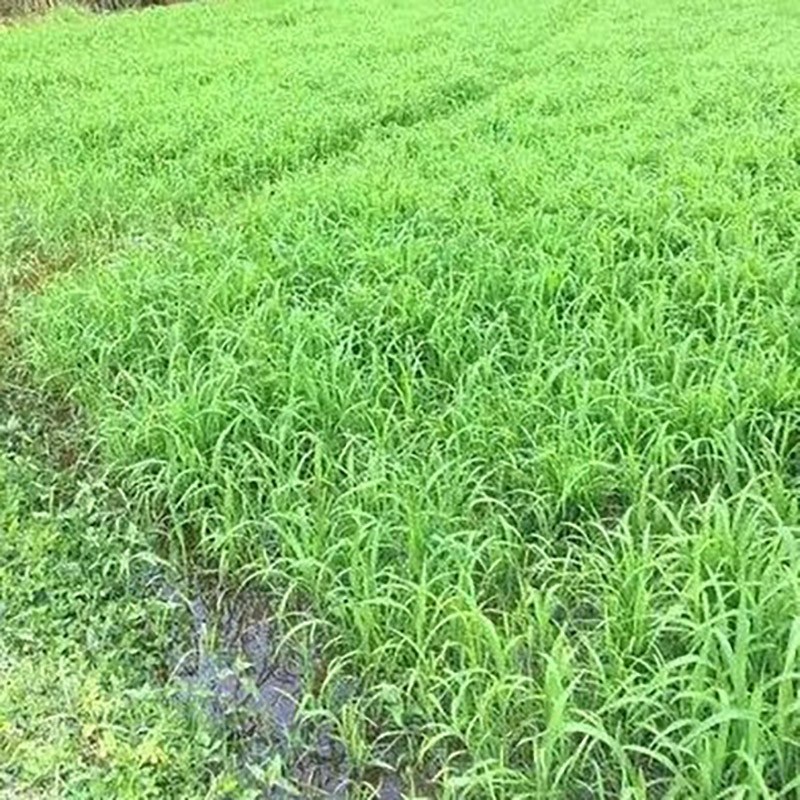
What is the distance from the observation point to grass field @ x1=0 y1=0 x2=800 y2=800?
257 cm

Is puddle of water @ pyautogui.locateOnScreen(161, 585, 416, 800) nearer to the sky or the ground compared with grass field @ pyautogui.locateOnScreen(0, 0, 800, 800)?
nearer to the ground

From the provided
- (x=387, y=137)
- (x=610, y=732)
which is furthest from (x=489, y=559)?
(x=387, y=137)

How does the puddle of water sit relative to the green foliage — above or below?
below

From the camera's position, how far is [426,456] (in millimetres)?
3609

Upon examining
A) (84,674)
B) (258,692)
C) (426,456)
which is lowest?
(258,692)

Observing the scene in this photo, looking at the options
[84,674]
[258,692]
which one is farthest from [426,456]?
[84,674]

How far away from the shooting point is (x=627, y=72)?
9.65 metres

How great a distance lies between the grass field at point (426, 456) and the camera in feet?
8.42

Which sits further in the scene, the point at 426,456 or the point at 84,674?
the point at 426,456

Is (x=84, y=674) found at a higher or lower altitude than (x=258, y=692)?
higher

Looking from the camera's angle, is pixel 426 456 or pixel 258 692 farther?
pixel 426 456

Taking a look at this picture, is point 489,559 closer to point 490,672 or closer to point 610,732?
point 490,672

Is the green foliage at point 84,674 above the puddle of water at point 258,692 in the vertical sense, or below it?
above

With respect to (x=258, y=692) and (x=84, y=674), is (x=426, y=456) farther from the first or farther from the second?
(x=84, y=674)
